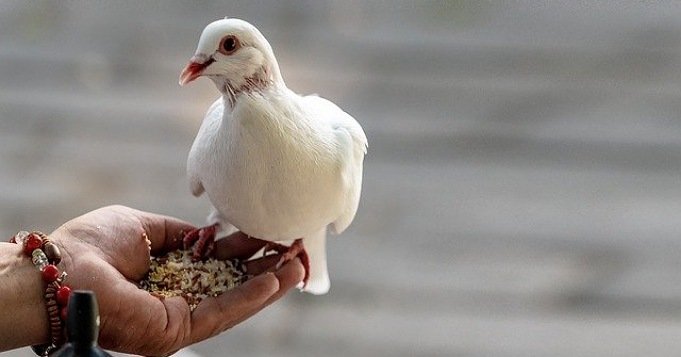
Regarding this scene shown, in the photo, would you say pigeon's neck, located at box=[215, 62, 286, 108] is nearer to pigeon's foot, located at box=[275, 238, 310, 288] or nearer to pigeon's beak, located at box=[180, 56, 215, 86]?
pigeon's beak, located at box=[180, 56, 215, 86]

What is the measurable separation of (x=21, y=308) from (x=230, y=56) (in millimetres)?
329

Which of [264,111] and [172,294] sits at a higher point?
[264,111]

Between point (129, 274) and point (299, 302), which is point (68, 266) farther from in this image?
point (299, 302)

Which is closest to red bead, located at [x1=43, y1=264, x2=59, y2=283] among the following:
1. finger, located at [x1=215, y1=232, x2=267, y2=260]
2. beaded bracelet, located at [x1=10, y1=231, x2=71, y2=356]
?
beaded bracelet, located at [x1=10, y1=231, x2=71, y2=356]

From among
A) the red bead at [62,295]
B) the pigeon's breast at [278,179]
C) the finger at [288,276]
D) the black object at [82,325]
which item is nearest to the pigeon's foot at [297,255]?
the finger at [288,276]

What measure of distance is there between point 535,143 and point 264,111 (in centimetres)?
101

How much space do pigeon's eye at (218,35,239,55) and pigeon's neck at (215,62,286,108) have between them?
0.03 m

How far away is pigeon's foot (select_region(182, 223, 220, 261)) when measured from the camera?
3.45ft

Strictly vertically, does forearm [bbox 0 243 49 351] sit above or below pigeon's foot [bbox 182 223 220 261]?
below

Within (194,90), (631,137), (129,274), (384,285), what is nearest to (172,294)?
(129,274)

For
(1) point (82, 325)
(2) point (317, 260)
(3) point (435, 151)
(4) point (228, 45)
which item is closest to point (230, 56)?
(4) point (228, 45)

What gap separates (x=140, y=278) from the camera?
103cm

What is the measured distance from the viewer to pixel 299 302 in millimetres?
1473

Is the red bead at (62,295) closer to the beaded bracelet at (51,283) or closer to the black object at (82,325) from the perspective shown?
the beaded bracelet at (51,283)
